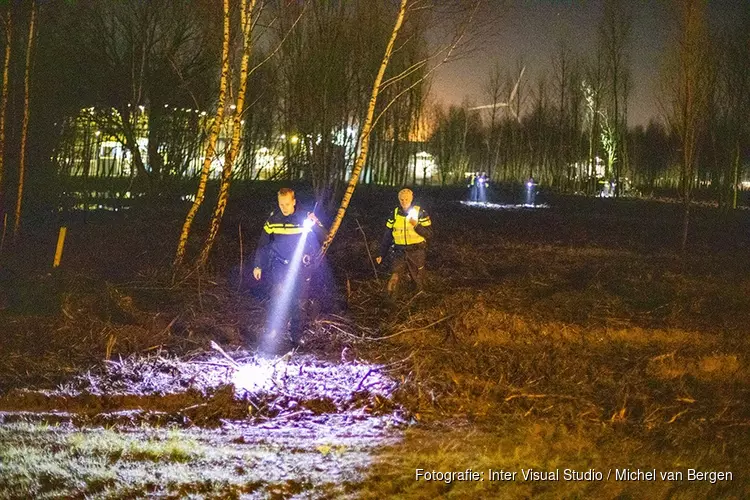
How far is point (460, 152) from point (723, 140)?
25.3m

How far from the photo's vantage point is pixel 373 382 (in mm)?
6598

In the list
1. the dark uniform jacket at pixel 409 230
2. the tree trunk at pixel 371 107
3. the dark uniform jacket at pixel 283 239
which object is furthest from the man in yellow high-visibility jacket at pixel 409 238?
the dark uniform jacket at pixel 283 239

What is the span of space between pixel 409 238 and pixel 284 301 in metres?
2.14

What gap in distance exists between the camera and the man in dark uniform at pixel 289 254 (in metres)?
7.42

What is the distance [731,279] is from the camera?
35.4ft

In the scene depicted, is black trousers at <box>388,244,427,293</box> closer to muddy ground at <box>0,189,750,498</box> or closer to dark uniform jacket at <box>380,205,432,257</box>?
dark uniform jacket at <box>380,205,432,257</box>

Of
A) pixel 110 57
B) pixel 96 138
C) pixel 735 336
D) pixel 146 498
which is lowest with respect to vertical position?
pixel 146 498

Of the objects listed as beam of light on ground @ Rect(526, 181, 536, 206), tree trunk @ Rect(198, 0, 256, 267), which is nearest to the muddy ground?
tree trunk @ Rect(198, 0, 256, 267)

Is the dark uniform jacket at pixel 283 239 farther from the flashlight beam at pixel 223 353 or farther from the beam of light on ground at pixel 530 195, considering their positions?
the beam of light on ground at pixel 530 195

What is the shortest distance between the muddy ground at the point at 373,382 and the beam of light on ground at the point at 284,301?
14 cm

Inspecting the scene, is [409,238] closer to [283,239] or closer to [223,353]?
[283,239]

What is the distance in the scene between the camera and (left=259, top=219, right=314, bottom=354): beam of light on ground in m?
7.41

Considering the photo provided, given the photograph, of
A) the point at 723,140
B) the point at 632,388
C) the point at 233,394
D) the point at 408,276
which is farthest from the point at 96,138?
the point at 723,140

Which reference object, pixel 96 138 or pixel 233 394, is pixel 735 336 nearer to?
pixel 233 394
